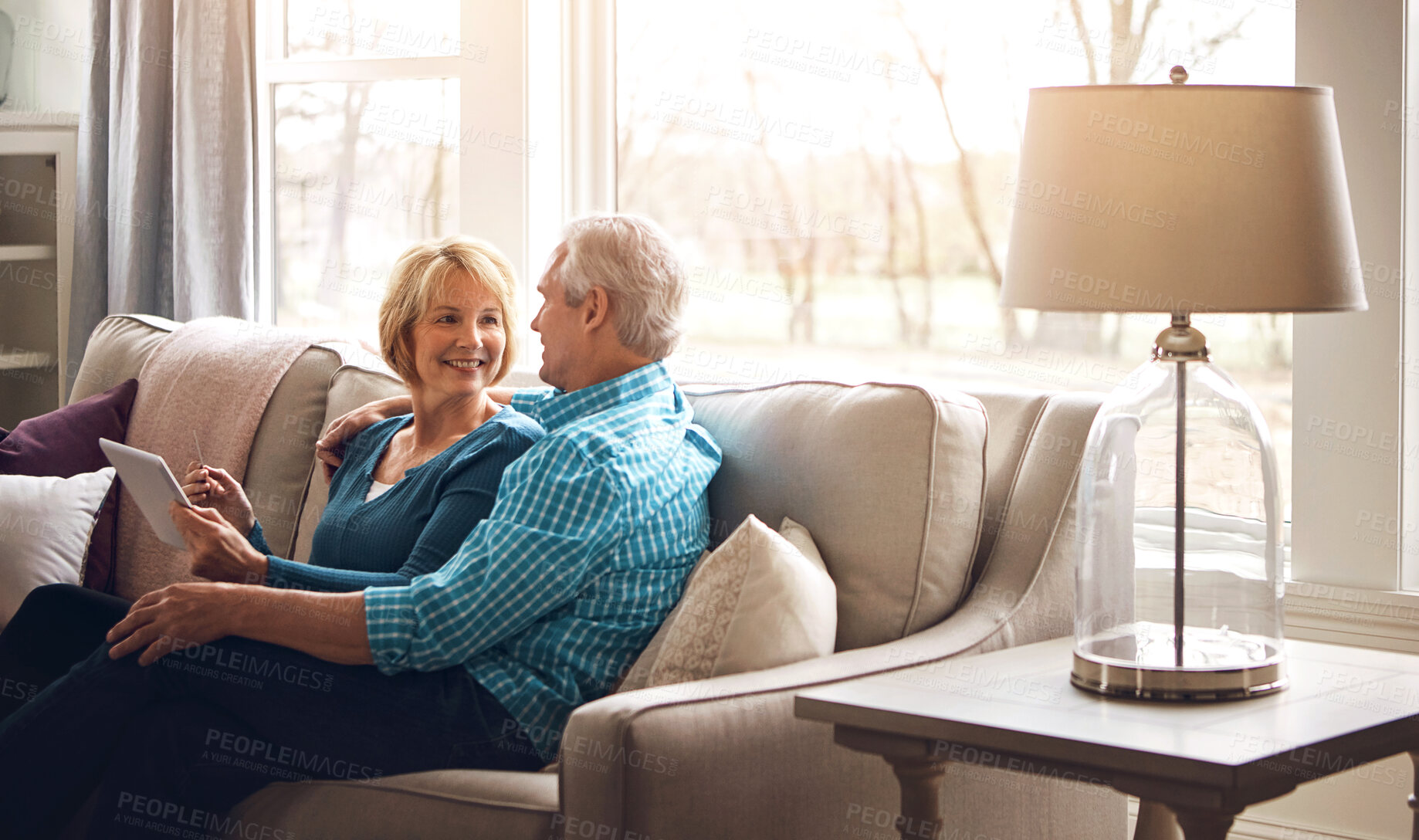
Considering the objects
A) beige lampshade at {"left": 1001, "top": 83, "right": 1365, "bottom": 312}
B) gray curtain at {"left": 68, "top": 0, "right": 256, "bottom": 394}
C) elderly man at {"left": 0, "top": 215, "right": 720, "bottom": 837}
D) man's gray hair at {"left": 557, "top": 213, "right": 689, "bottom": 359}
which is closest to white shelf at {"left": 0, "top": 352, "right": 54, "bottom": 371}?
gray curtain at {"left": 68, "top": 0, "right": 256, "bottom": 394}

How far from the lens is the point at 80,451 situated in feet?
8.28

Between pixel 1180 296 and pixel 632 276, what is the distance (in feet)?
2.58

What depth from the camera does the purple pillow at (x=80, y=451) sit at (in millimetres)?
2473

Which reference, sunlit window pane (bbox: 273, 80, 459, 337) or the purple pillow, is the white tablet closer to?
the purple pillow

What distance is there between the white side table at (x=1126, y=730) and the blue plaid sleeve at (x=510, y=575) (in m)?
0.34

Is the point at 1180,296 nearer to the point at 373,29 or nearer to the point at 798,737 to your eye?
the point at 798,737

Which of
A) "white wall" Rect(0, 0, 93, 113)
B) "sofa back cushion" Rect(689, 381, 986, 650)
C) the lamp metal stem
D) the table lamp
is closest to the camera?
the table lamp

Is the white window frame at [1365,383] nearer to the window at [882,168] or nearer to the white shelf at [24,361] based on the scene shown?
the window at [882,168]

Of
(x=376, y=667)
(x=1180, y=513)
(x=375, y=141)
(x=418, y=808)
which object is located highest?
(x=375, y=141)

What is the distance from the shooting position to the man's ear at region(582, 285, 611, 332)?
6.23ft

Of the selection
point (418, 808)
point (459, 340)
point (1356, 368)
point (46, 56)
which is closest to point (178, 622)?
point (418, 808)

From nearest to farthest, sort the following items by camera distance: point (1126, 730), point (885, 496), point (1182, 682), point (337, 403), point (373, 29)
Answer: point (1126, 730)
point (1182, 682)
point (885, 496)
point (337, 403)
point (373, 29)

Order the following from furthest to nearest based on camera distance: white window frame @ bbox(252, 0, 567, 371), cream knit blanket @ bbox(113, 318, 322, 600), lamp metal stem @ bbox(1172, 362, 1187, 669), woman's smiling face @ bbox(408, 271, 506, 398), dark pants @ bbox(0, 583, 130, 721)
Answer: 1. white window frame @ bbox(252, 0, 567, 371)
2. cream knit blanket @ bbox(113, 318, 322, 600)
3. woman's smiling face @ bbox(408, 271, 506, 398)
4. dark pants @ bbox(0, 583, 130, 721)
5. lamp metal stem @ bbox(1172, 362, 1187, 669)

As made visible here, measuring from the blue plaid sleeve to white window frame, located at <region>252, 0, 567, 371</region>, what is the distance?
4.24 feet
